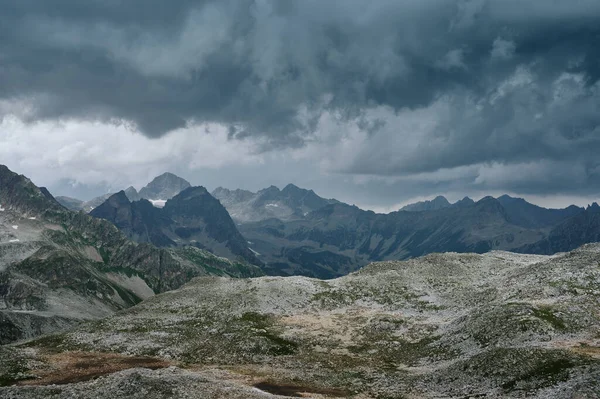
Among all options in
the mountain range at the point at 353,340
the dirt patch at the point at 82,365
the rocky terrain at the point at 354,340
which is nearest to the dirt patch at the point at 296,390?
the mountain range at the point at 353,340

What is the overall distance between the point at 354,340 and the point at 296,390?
30.4 metres

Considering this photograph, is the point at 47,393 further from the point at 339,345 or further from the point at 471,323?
the point at 471,323

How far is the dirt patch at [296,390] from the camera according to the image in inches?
2080

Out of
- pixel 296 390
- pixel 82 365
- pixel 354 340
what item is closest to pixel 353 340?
pixel 354 340

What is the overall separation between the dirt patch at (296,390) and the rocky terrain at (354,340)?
9.1 inches

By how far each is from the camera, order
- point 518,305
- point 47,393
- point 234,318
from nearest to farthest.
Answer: point 47,393, point 518,305, point 234,318

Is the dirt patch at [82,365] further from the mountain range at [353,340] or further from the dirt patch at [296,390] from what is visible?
the dirt patch at [296,390]

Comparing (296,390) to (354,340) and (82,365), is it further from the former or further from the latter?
(82,365)

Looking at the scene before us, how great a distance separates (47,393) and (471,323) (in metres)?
59.4

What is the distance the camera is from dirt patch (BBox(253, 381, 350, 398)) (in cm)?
5284

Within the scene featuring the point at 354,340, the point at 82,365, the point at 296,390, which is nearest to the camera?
the point at 296,390

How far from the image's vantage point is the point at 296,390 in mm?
54906

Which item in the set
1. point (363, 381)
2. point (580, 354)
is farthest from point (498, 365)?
point (363, 381)

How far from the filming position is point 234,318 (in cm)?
9831
